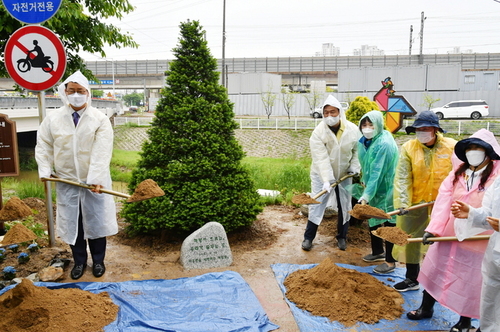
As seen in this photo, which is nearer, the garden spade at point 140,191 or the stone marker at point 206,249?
the garden spade at point 140,191

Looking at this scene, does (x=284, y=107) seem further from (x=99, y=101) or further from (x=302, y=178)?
(x=302, y=178)

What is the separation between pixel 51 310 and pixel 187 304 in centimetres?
109

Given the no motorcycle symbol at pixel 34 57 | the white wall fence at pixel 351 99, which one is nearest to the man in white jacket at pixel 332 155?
the no motorcycle symbol at pixel 34 57

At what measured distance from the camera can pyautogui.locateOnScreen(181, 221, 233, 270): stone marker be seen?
14.7ft

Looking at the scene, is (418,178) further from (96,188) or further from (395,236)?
(96,188)

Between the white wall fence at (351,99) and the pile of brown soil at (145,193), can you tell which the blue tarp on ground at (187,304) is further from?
the white wall fence at (351,99)

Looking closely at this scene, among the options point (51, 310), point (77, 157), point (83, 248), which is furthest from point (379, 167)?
point (51, 310)

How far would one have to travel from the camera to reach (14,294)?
325 centimetres

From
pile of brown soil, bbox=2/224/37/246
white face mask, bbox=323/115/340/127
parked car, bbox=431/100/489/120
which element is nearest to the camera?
pile of brown soil, bbox=2/224/37/246

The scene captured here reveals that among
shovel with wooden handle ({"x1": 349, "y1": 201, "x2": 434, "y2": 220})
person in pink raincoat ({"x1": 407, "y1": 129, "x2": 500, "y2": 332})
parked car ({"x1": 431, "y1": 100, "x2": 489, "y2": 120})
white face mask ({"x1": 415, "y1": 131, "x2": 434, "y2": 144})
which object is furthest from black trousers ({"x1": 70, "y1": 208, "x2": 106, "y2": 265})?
parked car ({"x1": 431, "y1": 100, "x2": 489, "y2": 120})

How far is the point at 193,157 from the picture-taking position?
5.09 meters

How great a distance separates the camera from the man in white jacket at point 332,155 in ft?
16.2

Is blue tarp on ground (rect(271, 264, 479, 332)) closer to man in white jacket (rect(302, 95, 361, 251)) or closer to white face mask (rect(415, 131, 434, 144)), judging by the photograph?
white face mask (rect(415, 131, 434, 144))

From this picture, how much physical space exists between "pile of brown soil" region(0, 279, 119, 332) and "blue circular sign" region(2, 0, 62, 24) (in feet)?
9.01
